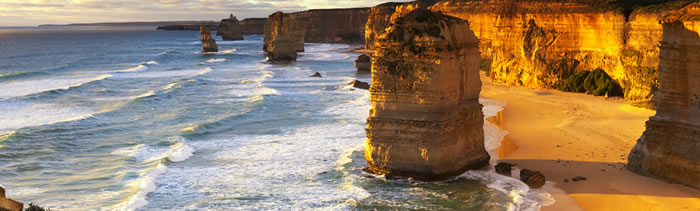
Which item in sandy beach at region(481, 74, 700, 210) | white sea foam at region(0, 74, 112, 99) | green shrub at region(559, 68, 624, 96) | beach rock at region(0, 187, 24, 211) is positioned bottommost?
white sea foam at region(0, 74, 112, 99)

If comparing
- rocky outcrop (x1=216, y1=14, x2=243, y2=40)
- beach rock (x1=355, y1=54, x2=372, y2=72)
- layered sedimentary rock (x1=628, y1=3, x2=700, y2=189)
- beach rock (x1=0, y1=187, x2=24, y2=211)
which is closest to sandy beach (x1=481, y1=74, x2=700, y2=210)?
layered sedimentary rock (x1=628, y1=3, x2=700, y2=189)

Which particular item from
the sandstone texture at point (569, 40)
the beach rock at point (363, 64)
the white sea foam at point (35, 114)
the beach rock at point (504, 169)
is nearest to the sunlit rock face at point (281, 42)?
the beach rock at point (363, 64)

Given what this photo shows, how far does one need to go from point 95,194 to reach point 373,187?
7.60 m

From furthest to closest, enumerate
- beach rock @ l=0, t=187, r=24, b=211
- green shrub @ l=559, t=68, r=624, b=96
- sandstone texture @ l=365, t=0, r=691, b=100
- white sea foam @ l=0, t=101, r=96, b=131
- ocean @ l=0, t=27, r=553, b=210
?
green shrub @ l=559, t=68, r=624, b=96, sandstone texture @ l=365, t=0, r=691, b=100, white sea foam @ l=0, t=101, r=96, b=131, ocean @ l=0, t=27, r=553, b=210, beach rock @ l=0, t=187, r=24, b=211

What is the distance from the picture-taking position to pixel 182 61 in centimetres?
7756

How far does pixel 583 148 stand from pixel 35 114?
26.0m

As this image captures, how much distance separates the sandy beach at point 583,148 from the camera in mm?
16359

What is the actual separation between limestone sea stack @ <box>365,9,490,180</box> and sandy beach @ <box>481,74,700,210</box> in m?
2.88

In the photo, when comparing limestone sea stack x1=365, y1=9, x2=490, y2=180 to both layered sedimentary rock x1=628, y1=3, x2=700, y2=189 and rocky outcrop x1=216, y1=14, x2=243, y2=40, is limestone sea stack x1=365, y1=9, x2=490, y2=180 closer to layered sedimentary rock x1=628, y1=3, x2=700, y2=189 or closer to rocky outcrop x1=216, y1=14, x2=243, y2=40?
layered sedimentary rock x1=628, y1=3, x2=700, y2=189

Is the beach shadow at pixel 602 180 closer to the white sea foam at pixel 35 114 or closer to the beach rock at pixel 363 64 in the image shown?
the white sea foam at pixel 35 114

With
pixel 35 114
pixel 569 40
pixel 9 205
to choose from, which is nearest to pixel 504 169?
pixel 9 205

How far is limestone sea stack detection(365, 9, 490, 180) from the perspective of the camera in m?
18.1

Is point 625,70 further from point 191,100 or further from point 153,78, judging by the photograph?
point 153,78

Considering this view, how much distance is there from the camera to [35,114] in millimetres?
33344
